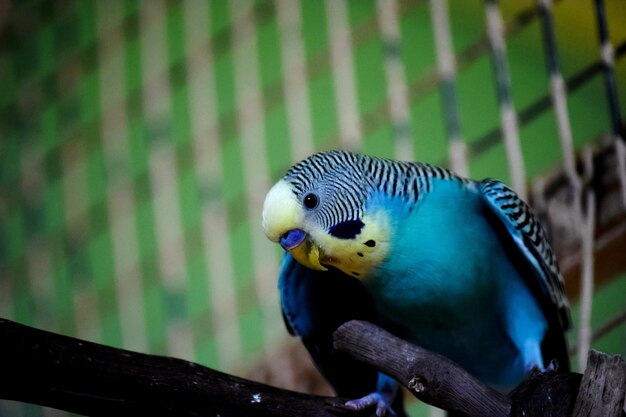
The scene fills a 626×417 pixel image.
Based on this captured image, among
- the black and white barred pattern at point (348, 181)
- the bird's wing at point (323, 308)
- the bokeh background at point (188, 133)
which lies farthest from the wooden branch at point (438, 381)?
the bokeh background at point (188, 133)

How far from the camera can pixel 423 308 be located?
4.93 ft

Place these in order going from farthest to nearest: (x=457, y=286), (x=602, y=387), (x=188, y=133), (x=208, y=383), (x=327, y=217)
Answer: (x=188, y=133)
(x=457, y=286)
(x=327, y=217)
(x=208, y=383)
(x=602, y=387)

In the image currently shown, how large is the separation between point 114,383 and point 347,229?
416 millimetres

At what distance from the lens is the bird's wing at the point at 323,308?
1576 millimetres

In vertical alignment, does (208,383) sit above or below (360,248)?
below

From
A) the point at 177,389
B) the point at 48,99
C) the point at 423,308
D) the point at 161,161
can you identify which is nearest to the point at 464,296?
the point at 423,308

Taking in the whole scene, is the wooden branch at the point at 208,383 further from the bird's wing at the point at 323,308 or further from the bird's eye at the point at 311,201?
the bird's wing at the point at 323,308

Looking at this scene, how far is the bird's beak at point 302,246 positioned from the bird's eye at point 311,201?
38 millimetres

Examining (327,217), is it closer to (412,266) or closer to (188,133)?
(412,266)

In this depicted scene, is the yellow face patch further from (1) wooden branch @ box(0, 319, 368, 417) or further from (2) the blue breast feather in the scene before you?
(1) wooden branch @ box(0, 319, 368, 417)

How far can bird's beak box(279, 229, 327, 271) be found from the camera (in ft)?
4.42

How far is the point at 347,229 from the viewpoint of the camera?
54.6 inches

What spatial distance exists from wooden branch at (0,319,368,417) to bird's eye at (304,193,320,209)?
0.89 ft

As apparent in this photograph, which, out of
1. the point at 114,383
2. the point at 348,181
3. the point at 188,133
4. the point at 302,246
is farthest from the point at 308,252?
the point at 188,133
